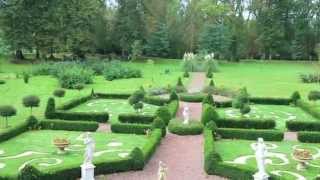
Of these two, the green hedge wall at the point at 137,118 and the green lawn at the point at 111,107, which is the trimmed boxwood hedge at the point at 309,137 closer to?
the green hedge wall at the point at 137,118

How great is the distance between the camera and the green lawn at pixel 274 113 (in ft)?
116

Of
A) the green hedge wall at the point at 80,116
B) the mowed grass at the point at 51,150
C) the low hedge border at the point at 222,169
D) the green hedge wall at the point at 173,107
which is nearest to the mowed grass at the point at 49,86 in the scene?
the green hedge wall at the point at 80,116

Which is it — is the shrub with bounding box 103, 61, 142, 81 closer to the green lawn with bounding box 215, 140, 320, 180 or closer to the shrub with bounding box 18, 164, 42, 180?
the green lawn with bounding box 215, 140, 320, 180

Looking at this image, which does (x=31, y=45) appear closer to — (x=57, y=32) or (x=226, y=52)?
(x=57, y=32)

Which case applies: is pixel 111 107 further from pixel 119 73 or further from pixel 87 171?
pixel 87 171

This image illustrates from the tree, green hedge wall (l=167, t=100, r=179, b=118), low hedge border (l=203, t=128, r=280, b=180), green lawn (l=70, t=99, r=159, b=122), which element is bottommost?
low hedge border (l=203, t=128, r=280, b=180)

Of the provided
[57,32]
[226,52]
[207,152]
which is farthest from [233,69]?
[207,152]

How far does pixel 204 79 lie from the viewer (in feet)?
187

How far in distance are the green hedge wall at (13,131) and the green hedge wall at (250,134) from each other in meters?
10.8

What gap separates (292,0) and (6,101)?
63.1 m

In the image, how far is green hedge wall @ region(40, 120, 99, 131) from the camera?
29.6m

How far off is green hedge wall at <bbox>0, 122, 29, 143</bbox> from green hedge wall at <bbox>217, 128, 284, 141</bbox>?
10.8 meters

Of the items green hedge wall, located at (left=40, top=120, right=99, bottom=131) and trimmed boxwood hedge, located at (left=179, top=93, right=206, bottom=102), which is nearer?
green hedge wall, located at (left=40, top=120, right=99, bottom=131)

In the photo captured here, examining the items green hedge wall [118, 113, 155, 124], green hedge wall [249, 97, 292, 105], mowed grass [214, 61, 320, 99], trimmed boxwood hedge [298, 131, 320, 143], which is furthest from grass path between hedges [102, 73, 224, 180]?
mowed grass [214, 61, 320, 99]
